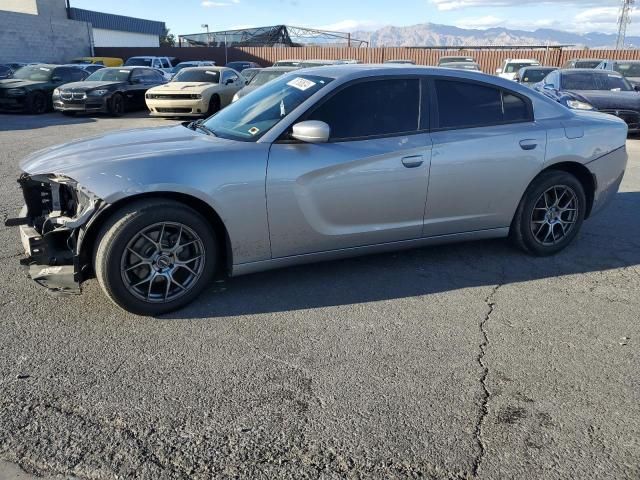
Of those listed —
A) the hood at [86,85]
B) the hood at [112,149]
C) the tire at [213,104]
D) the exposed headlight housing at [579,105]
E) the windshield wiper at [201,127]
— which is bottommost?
the tire at [213,104]

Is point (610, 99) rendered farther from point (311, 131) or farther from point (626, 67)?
point (311, 131)

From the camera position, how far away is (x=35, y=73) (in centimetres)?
1727

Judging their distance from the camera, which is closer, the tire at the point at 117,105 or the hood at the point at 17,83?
the tire at the point at 117,105

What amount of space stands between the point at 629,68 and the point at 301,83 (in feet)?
59.1

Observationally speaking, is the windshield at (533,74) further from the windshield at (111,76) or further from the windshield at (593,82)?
the windshield at (111,76)

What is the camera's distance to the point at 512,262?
483 cm

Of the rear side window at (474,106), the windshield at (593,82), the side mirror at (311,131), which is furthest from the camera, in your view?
the windshield at (593,82)

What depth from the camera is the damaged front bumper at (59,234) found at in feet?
11.3

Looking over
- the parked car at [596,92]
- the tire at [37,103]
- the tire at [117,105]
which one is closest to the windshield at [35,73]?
the tire at [37,103]

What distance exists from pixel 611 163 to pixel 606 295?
1.47 metres

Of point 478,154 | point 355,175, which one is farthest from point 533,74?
point 355,175

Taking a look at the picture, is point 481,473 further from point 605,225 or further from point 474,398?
point 605,225

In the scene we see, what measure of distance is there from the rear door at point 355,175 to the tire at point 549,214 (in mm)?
1102

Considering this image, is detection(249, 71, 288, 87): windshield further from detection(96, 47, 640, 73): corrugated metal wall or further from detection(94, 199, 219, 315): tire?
detection(96, 47, 640, 73): corrugated metal wall
